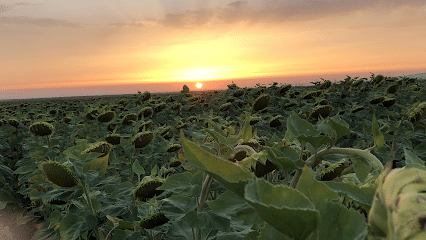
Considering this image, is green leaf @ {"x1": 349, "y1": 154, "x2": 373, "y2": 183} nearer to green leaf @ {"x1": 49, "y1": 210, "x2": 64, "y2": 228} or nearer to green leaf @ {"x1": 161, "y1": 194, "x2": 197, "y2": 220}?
green leaf @ {"x1": 161, "y1": 194, "x2": 197, "y2": 220}

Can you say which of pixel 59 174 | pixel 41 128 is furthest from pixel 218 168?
pixel 41 128

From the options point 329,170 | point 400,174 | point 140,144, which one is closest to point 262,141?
point 329,170

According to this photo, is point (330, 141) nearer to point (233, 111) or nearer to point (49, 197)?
point (49, 197)

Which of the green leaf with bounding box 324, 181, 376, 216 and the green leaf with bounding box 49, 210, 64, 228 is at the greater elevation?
the green leaf with bounding box 324, 181, 376, 216

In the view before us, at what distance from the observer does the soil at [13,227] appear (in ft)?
12.3

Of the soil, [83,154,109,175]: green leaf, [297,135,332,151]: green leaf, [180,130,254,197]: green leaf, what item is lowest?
the soil

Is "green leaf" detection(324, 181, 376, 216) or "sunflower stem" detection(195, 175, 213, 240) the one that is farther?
"sunflower stem" detection(195, 175, 213, 240)

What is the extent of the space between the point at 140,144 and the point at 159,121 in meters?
2.76

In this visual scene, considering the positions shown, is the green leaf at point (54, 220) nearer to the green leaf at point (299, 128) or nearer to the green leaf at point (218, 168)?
the green leaf at point (299, 128)

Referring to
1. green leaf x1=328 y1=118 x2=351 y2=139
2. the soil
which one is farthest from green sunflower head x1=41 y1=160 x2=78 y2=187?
the soil

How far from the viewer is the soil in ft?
12.3

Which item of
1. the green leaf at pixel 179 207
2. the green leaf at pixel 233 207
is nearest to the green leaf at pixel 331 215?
the green leaf at pixel 233 207

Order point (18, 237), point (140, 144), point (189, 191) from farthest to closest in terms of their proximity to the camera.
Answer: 1. point (18, 237)
2. point (140, 144)
3. point (189, 191)

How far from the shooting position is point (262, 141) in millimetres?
1253
